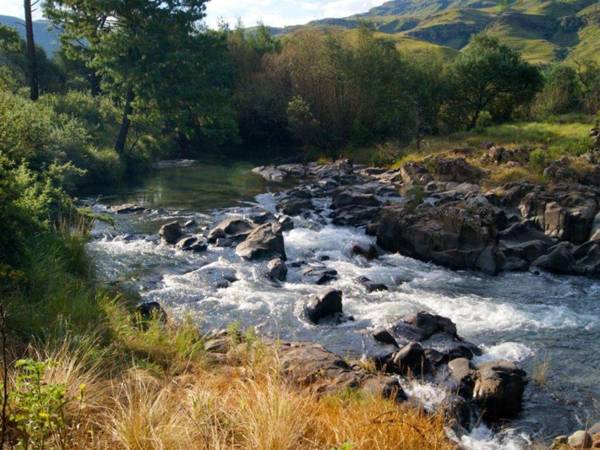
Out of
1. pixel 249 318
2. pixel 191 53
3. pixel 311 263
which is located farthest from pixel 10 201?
pixel 191 53

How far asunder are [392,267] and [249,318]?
576 centimetres

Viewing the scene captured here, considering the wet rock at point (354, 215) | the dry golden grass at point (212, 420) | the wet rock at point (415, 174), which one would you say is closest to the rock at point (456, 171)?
the wet rock at point (415, 174)

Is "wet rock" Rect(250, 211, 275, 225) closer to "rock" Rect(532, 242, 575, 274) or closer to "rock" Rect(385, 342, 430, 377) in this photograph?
"rock" Rect(532, 242, 575, 274)

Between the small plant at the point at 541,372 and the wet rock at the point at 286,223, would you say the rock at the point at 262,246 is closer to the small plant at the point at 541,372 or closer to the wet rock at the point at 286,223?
the wet rock at the point at 286,223

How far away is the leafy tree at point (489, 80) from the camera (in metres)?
39.7

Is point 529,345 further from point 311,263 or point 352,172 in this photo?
point 352,172

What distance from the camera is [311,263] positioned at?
54.1 ft

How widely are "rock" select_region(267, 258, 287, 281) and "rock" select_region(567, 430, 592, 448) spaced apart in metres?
9.05

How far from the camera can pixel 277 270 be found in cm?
1516

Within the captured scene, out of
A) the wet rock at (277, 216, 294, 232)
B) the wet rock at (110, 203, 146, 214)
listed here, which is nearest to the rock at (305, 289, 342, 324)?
→ the wet rock at (277, 216, 294, 232)

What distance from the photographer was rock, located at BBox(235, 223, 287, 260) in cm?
1686

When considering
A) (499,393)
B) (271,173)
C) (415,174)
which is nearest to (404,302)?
(499,393)

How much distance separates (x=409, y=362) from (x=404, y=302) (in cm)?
386

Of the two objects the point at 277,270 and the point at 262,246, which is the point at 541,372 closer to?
the point at 277,270
